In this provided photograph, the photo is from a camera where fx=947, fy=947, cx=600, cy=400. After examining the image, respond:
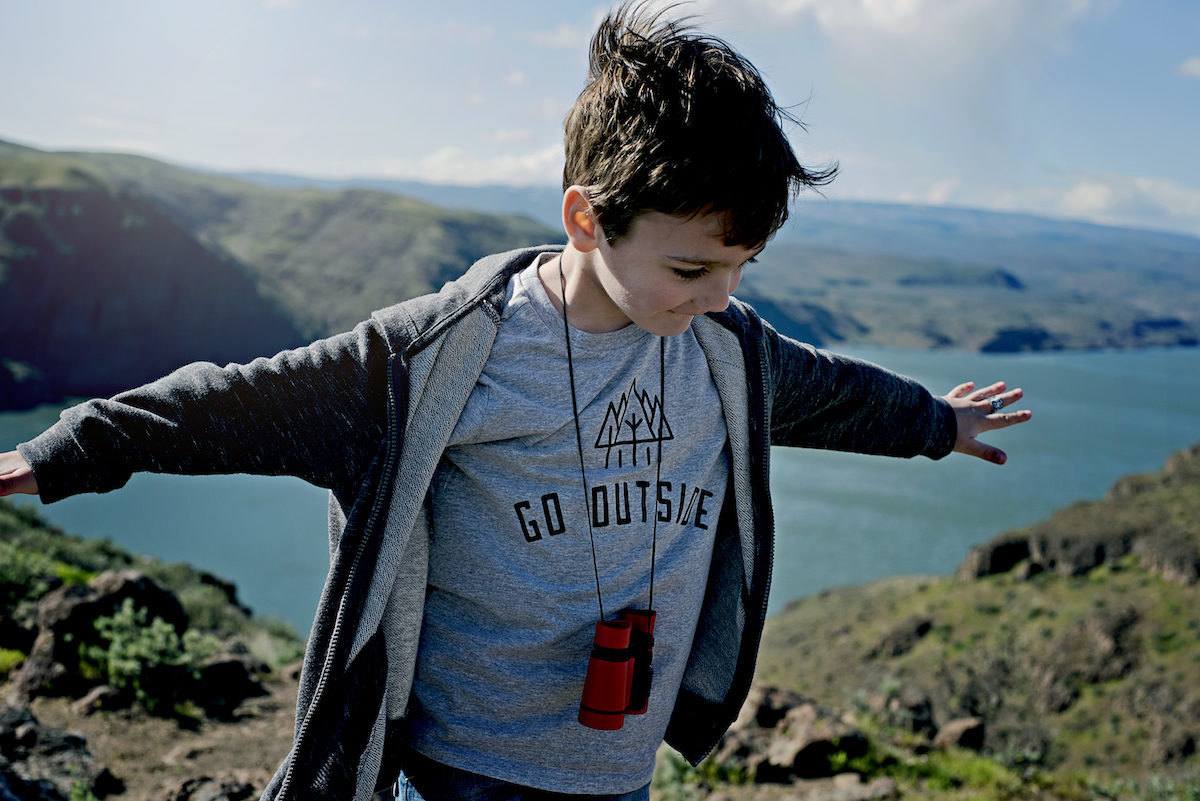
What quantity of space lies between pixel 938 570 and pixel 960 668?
28890 millimetres

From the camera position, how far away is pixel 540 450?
50.2 inches

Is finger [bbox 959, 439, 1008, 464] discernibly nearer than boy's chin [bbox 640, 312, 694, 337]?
No

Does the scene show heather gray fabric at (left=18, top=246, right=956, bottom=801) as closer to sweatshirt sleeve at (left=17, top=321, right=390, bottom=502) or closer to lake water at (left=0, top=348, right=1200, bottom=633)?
sweatshirt sleeve at (left=17, top=321, right=390, bottom=502)

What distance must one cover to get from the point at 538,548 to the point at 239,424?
41cm

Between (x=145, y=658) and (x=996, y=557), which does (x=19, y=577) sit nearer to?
(x=145, y=658)

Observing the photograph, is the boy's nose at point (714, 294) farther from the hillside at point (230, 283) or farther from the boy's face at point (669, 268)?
the hillside at point (230, 283)

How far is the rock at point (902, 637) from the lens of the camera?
3103cm

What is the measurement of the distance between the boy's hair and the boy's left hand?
2.35 feet

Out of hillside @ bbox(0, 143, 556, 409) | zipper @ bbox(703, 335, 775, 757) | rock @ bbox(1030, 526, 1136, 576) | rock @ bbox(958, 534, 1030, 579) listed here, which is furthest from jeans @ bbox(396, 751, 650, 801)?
hillside @ bbox(0, 143, 556, 409)

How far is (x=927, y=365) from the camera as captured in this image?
102 meters

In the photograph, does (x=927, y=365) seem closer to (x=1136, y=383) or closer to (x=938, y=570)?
(x=1136, y=383)

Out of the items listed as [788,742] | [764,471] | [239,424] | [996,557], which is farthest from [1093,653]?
[239,424]

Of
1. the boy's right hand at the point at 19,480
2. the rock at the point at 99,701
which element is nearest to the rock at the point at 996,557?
the rock at the point at 99,701

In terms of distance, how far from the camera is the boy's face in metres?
1.20
